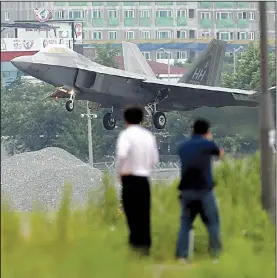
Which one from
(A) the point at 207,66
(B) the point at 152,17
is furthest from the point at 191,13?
(A) the point at 207,66

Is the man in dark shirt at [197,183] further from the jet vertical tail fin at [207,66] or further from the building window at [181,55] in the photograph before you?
the building window at [181,55]

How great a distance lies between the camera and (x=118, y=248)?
33.4 ft

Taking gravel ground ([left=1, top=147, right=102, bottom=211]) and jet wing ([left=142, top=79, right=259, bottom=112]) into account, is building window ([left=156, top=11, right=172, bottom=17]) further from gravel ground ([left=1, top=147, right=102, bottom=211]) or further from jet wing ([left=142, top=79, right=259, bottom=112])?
gravel ground ([left=1, top=147, right=102, bottom=211])

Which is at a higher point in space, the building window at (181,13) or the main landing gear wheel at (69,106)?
the building window at (181,13)

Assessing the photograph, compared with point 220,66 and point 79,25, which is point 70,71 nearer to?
point 220,66

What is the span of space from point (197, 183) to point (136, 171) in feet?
2.47

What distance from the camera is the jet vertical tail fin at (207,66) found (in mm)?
37116

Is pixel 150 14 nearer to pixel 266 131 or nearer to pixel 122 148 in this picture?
pixel 266 131

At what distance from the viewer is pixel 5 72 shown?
82.0 m

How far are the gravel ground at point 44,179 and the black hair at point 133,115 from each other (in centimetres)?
1721

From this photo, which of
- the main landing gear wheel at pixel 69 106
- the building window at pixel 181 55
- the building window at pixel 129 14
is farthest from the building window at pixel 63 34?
the main landing gear wheel at pixel 69 106

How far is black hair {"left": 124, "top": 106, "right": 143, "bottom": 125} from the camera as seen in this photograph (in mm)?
10414

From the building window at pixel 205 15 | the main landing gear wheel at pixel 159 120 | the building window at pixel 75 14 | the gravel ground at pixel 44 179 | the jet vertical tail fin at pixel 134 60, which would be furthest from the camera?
the building window at pixel 75 14

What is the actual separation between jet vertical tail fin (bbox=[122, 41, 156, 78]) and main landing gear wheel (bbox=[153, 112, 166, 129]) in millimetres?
2633
